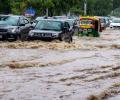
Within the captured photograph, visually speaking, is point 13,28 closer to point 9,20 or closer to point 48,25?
point 9,20

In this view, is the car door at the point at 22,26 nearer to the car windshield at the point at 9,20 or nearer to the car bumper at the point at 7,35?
the car windshield at the point at 9,20

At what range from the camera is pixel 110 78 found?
14.7 m

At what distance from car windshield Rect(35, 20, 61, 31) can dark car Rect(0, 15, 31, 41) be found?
1180 mm

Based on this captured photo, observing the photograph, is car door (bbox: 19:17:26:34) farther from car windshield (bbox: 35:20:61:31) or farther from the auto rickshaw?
the auto rickshaw

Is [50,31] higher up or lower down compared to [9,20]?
lower down

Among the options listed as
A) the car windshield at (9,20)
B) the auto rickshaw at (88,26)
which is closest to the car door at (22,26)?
the car windshield at (9,20)

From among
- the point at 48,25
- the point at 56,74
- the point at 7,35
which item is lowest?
the point at 7,35

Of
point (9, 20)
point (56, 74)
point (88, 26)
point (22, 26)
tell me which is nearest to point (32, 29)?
point (22, 26)

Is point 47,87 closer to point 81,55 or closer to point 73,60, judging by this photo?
point 73,60

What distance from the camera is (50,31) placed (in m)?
26.6

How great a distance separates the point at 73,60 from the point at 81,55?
7.66 feet

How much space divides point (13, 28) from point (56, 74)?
498 inches

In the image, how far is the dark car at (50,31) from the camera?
86.8ft

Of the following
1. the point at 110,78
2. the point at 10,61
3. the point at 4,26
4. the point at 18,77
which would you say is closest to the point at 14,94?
the point at 18,77
